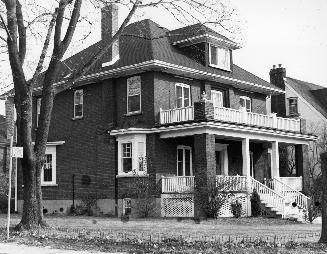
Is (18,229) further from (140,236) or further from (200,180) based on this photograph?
(200,180)

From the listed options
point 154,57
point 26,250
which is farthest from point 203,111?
point 26,250

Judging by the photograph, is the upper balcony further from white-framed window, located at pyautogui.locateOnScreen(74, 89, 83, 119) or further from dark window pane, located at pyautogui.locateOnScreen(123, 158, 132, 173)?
white-framed window, located at pyautogui.locateOnScreen(74, 89, 83, 119)

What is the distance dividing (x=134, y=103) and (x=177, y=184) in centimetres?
494

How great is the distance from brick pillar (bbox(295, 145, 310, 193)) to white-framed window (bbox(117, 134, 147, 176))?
956 cm

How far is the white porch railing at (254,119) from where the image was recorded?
27.5 meters

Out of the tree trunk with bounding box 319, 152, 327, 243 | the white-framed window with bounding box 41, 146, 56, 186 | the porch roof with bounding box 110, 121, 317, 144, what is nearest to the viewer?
the tree trunk with bounding box 319, 152, 327, 243

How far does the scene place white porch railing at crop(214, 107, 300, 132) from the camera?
27.5m

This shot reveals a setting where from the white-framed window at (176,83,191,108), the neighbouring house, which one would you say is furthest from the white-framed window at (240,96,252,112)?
the white-framed window at (176,83,191,108)

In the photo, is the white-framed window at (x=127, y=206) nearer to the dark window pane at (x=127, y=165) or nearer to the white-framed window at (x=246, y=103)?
the dark window pane at (x=127, y=165)

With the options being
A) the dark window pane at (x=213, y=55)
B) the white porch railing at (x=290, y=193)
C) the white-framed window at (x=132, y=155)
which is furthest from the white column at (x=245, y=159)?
the dark window pane at (x=213, y=55)

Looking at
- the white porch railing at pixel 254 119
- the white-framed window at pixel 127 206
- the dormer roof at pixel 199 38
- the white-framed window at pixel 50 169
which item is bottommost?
the white-framed window at pixel 127 206

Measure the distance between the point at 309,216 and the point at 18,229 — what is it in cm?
1329

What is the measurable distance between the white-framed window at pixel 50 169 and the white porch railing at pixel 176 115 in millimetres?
8022

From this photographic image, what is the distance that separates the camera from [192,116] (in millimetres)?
27188
